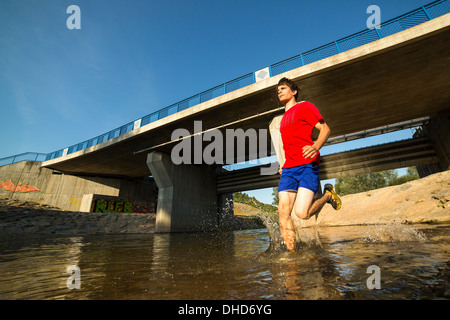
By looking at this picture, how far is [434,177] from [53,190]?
32.7 metres

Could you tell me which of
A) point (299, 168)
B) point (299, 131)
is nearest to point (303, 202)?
point (299, 168)

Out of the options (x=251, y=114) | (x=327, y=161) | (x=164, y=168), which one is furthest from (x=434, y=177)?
(x=164, y=168)

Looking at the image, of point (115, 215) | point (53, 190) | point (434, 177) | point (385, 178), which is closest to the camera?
point (434, 177)

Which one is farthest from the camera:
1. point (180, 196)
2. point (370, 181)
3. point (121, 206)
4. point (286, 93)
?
point (370, 181)

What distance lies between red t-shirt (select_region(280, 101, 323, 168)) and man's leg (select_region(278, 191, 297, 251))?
1.26 ft

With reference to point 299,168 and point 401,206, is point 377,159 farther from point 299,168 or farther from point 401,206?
point 299,168

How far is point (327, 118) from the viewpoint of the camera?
13344mm

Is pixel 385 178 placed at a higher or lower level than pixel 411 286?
higher

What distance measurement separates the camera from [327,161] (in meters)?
18.0

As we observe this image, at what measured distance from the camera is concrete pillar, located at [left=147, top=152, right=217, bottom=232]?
1695 centimetres

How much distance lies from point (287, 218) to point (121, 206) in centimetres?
2622

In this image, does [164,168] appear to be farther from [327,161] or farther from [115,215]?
[327,161]

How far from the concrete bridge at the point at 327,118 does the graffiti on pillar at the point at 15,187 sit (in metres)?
3.00
